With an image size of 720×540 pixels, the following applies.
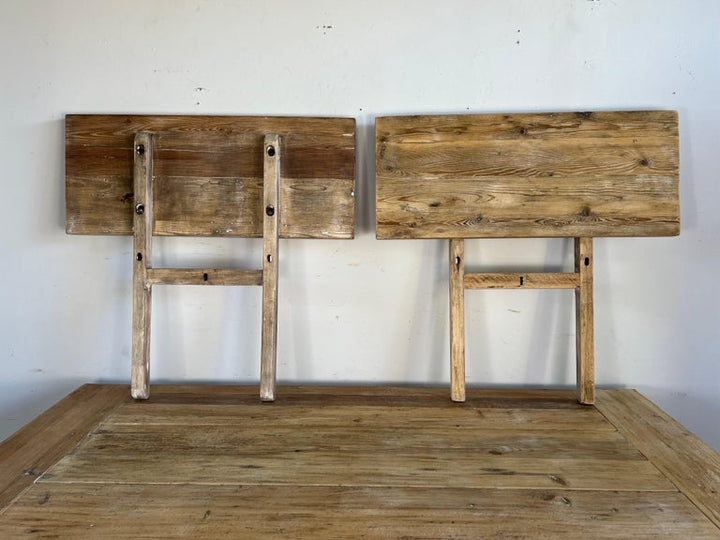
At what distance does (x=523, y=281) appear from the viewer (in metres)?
1.64

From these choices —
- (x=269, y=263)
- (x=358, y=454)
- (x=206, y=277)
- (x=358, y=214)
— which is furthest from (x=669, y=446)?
(x=206, y=277)

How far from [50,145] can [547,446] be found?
1738 mm

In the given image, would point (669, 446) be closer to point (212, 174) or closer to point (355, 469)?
point (355, 469)

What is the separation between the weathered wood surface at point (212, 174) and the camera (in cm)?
169

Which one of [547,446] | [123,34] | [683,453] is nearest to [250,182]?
[123,34]

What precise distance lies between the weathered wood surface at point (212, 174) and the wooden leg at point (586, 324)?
2.32 ft

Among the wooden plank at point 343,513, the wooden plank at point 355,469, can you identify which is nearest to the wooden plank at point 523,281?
the wooden plank at point 355,469

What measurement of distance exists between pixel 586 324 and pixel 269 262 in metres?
0.97

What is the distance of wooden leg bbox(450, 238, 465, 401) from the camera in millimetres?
1656

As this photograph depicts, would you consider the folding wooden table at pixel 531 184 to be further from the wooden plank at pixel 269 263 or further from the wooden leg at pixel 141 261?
the wooden leg at pixel 141 261

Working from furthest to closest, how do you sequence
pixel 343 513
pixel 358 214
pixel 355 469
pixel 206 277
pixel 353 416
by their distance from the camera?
1. pixel 358 214
2. pixel 206 277
3. pixel 353 416
4. pixel 355 469
5. pixel 343 513

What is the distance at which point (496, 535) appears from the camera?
102 cm

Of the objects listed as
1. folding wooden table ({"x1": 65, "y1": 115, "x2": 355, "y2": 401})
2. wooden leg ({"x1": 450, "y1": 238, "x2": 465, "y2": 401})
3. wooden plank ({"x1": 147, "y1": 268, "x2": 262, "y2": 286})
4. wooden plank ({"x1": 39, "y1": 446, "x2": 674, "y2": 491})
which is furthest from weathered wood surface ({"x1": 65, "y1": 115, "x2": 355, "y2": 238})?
wooden plank ({"x1": 39, "y1": 446, "x2": 674, "y2": 491})

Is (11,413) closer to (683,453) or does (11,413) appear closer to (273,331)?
(273,331)
